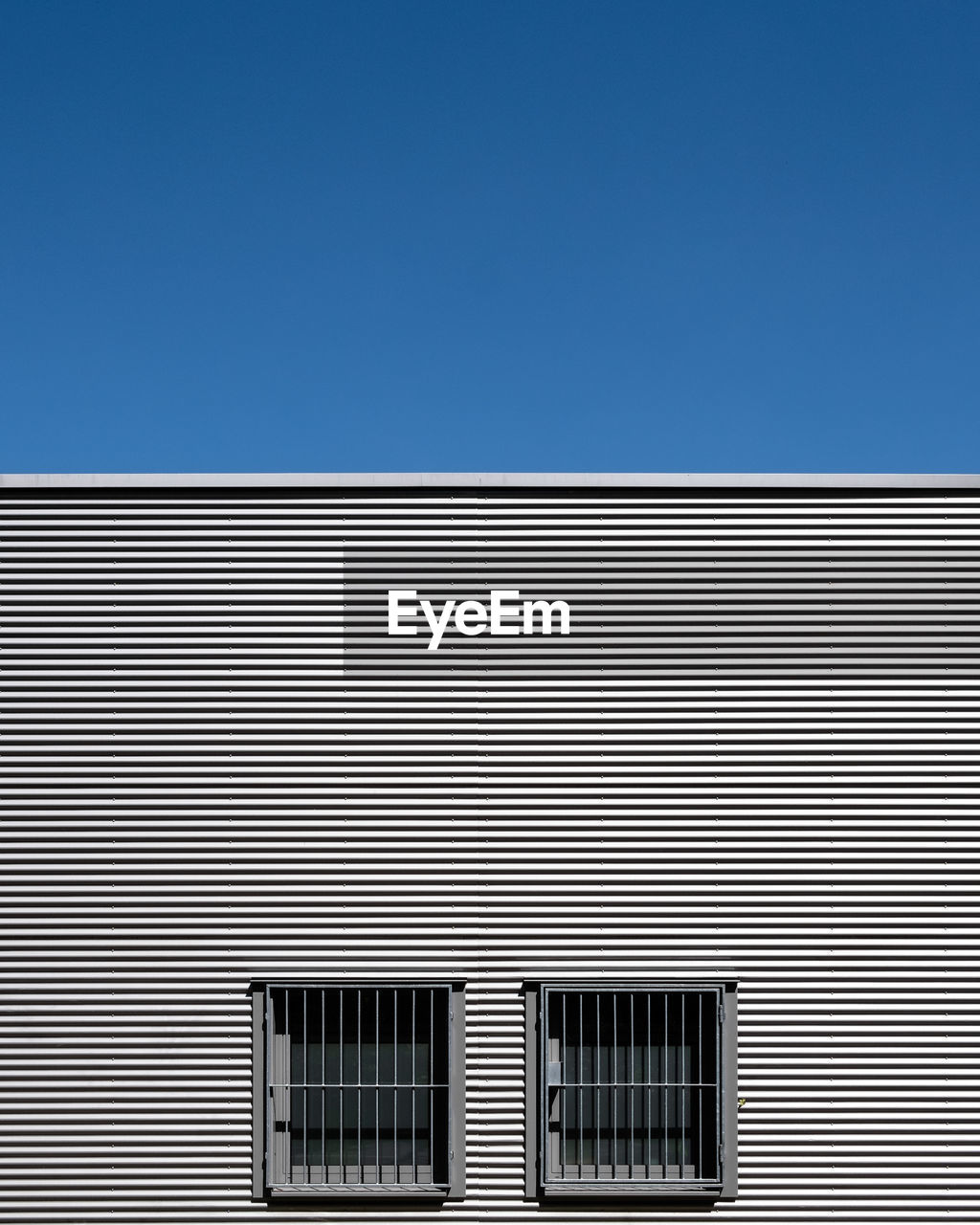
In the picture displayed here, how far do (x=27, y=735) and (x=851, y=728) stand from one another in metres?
7.89

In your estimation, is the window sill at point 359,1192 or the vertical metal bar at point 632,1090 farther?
the vertical metal bar at point 632,1090

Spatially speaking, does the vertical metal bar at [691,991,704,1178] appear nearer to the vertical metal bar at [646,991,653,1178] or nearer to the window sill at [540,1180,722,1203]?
the window sill at [540,1180,722,1203]

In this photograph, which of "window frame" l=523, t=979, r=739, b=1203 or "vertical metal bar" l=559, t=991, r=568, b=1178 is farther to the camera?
"vertical metal bar" l=559, t=991, r=568, b=1178

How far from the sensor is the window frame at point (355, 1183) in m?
9.60

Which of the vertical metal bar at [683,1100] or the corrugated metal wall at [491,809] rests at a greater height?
the corrugated metal wall at [491,809]

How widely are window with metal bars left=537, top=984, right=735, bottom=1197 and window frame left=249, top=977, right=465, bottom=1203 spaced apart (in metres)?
0.75

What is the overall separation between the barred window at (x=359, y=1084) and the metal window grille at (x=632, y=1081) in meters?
1.05

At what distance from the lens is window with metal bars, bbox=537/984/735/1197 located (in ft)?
31.9

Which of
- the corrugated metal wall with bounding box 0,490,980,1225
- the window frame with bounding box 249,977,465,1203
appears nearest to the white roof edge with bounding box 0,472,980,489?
the corrugated metal wall with bounding box 0,490,980,1225

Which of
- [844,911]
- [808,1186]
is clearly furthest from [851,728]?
[808,1186]

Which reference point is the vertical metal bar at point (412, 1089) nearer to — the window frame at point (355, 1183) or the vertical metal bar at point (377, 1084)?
the window frame at point (355, 1183)
